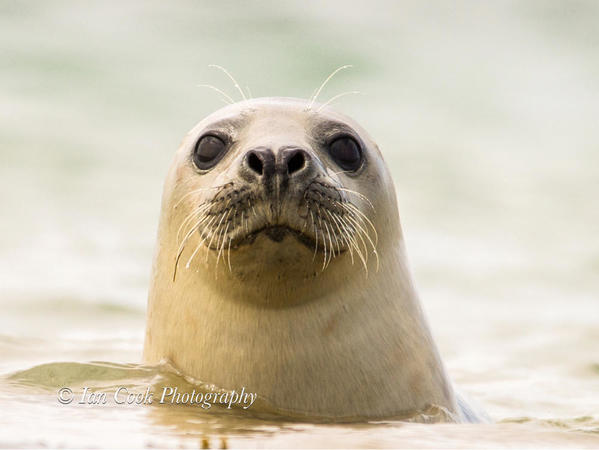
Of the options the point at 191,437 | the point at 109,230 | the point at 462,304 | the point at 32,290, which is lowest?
the point at 191,437

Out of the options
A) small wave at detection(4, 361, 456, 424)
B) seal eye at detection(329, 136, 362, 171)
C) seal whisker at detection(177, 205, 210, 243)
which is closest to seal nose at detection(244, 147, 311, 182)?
seal whisker at detection(177, 205, 210, 243)

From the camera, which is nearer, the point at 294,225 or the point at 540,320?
the point at 294,225

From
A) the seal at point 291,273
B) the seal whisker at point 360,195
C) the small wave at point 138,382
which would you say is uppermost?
the seal whisker at point 360,195

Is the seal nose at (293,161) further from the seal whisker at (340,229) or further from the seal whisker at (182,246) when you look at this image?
the seal whisker at (182,246)

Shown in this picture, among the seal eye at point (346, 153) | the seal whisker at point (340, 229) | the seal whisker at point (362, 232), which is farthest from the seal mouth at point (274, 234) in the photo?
the seal eye at point (346, 153)

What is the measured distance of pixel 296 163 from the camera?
13.4ft

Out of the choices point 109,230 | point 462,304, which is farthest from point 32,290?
point 462,304

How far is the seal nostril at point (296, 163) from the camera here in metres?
4.05

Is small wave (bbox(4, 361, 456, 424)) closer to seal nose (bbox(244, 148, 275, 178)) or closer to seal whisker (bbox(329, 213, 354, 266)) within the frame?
seal whisker (bbox(329, 213, 354, 266))

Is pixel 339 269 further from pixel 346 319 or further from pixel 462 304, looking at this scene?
pixel 462 304

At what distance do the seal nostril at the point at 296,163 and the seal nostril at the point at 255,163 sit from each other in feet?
0.33

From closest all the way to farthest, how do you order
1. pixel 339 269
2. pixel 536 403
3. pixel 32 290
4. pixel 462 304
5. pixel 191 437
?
1. pixel 191 437
2. pixel 339 269
3. pixel 536 403
4. pixel 32 290
5. pixel 462 304

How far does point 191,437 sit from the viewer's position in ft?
10.6

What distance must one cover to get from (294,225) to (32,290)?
251 inches
